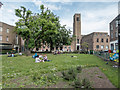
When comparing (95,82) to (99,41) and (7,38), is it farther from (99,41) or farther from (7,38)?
(99,41)

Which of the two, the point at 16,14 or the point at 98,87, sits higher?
the point at 16,14

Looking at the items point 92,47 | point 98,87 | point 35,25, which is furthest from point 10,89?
point 92,47

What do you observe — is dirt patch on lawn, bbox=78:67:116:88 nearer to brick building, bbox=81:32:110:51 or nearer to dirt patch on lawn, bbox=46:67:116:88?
dirt patch on lawn, bbox=46:67:116:88

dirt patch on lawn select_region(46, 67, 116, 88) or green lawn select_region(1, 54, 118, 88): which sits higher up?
dirt patch on lawn select_region(46, 67, 116, 88)

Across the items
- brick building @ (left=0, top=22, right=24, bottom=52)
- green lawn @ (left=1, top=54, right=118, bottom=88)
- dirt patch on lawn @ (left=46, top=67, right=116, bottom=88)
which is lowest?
green lawn @ (left=1, top=54, right=118, bottom=88)

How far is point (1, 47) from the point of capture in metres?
28.2

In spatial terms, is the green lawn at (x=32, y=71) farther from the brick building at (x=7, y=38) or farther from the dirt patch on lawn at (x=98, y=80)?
the brick building at (x=7, y=38)

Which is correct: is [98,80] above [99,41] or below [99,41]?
below

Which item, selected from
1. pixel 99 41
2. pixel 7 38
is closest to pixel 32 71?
pixel 7 38

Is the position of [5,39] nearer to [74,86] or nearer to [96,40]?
[74,86]

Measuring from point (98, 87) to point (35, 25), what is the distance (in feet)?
56.3

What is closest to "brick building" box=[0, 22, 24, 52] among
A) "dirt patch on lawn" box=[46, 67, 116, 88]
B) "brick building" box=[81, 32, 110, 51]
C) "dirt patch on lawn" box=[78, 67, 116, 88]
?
"dirt patch on lawn" box=[46, 67, 116, 88]

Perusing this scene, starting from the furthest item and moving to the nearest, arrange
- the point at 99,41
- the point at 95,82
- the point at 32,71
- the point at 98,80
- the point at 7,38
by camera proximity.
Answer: the point at 99,41, the point at 7,38, the point at 32,71, the point at 98,80, the point at 95,82

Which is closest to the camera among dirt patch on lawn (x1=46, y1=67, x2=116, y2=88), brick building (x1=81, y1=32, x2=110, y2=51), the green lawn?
dirt patch on lawn (x1=46, y1=67, x2=116, y2=88)
